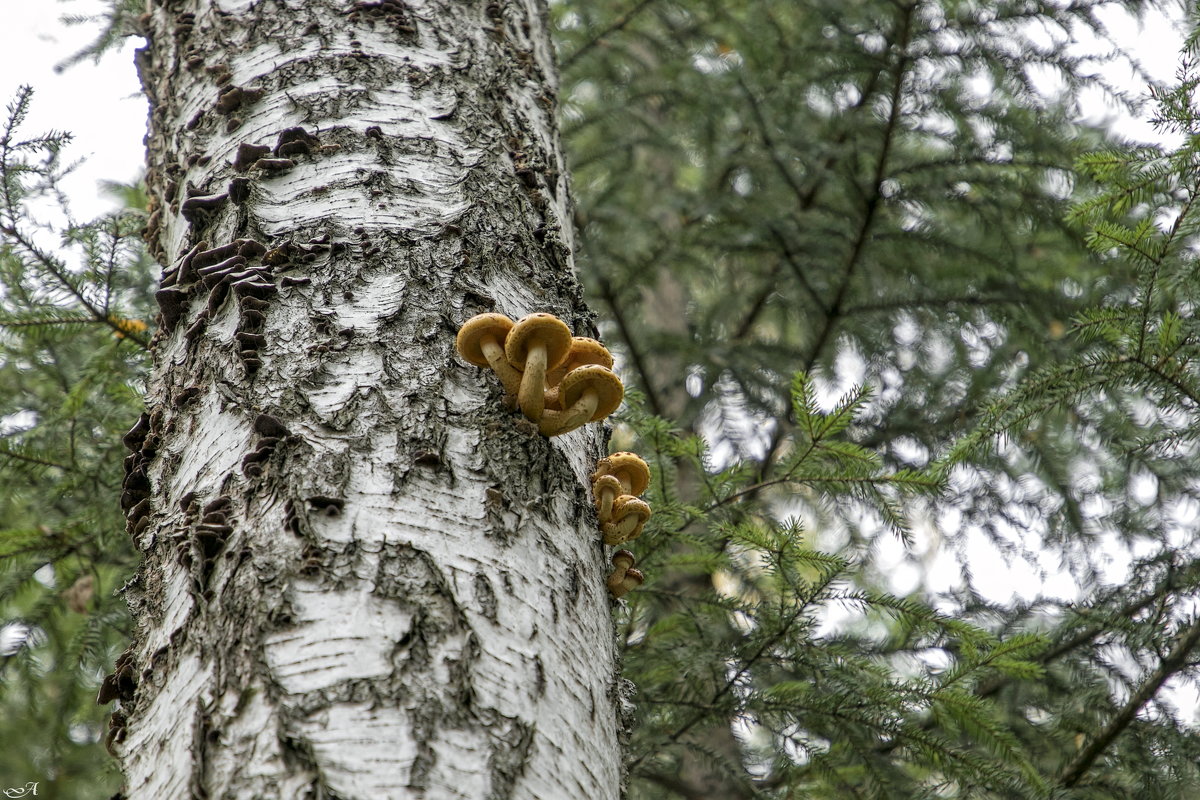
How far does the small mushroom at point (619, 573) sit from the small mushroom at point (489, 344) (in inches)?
18.9

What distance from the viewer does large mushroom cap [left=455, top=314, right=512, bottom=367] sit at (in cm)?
184

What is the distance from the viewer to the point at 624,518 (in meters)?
2.04

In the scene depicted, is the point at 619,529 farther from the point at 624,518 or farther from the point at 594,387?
the point at 594,387

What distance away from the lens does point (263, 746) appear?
52.7 inches

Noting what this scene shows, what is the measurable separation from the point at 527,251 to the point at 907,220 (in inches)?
173

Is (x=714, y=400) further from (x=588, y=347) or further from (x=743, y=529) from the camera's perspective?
(x=588, y=347)

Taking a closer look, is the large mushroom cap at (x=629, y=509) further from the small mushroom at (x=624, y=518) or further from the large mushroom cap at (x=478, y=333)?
the large mushroom cap at (x=478, y=333)

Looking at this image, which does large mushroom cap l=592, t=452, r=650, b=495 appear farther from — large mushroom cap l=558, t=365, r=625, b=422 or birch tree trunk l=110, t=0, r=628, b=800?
large mushroom cap l=558, t=365, r=625, b=422

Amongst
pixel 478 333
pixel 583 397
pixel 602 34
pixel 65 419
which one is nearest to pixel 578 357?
pixel 583 397

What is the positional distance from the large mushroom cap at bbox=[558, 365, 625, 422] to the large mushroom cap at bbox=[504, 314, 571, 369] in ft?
0.18

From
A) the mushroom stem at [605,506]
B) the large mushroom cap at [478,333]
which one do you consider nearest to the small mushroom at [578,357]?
the large mushroom cap at [478,333]

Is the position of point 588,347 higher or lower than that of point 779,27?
lower

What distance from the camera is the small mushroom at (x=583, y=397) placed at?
1865 millimetres

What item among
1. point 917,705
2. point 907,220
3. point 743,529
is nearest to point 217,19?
point 743,529
